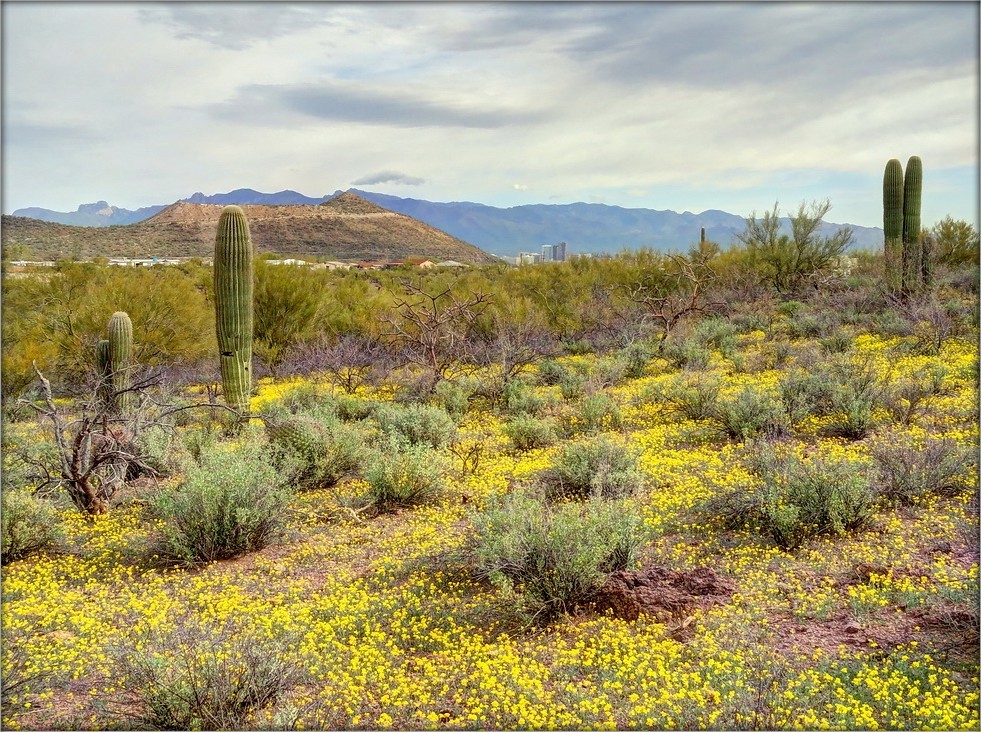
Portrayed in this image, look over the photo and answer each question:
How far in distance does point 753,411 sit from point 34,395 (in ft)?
40.9

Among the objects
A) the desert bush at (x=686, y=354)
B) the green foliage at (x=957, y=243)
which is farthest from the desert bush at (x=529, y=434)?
the green foliage at (x=957, y=243)

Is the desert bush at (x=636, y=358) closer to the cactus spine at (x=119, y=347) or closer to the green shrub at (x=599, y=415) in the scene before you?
the green shrub at (x=599, y=415)

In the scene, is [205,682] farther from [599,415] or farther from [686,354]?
[686,354]

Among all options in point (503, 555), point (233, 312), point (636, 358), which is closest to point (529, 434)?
point (503, 555)

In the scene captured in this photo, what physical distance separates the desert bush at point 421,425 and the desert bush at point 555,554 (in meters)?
4.02

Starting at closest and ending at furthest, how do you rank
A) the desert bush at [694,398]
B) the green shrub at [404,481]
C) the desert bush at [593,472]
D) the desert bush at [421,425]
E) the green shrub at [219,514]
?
the green shrub at [219,514] → the desert bush at [593,472] → the green shrub at [404,481] → the desert bush at [421,425] → the desert bush at [694,398]

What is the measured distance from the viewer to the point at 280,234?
62.2m

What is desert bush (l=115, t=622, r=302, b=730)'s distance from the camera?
3.55 meters

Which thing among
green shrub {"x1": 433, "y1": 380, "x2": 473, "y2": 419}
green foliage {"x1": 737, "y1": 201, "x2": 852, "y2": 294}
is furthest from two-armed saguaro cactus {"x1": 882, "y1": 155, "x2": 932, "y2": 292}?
green shrub {"x1": 433, "y1": 380, "x2": 473, "y2": 419}

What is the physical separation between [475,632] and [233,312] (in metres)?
7.39

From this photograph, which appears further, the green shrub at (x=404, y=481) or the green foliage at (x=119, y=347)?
the green foliage at (x=119, y=347)

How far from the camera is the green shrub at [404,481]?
7.29 metres

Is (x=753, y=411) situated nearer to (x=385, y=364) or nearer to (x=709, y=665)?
(x=709, y=665)

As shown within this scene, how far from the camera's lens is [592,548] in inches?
191
